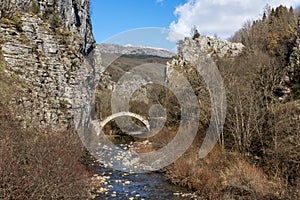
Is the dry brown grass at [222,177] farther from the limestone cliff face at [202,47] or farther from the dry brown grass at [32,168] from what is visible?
the limestone cliff face at [202,47]

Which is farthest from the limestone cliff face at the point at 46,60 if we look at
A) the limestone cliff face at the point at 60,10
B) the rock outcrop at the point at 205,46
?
the rock outcrop at the point at 205,46

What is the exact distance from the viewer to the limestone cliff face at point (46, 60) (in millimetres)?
17156

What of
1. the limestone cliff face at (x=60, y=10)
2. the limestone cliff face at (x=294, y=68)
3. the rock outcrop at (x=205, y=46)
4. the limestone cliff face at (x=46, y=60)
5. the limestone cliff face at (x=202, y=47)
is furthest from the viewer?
the rock outcrop at (x=205, y=46)

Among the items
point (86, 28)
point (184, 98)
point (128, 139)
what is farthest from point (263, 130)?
point (86, 28)

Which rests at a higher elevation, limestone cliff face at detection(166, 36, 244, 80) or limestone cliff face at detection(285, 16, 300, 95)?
limestone cliff face at detection(166, 36, 244, 80)

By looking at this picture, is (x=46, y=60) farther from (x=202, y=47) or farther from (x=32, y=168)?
(x=202, y=47)

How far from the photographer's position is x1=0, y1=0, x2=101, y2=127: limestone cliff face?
17156 millimetres

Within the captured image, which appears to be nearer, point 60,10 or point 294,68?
point 60,10

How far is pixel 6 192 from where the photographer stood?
691cm

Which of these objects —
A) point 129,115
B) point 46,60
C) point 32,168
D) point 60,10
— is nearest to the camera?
point 32,168

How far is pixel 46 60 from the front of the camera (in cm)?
2042

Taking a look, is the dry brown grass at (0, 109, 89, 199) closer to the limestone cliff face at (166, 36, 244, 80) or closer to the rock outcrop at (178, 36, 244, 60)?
the limestone cliff face at (166, 36, 244, 80)

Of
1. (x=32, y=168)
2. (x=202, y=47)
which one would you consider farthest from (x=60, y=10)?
(x=202, y=47)

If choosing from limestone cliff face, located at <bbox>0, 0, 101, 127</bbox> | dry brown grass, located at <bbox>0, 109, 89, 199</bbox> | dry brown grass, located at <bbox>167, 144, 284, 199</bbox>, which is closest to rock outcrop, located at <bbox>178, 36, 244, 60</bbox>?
limestone cliff face, located at <bbox>0, 0, 101, 127</bbox>
